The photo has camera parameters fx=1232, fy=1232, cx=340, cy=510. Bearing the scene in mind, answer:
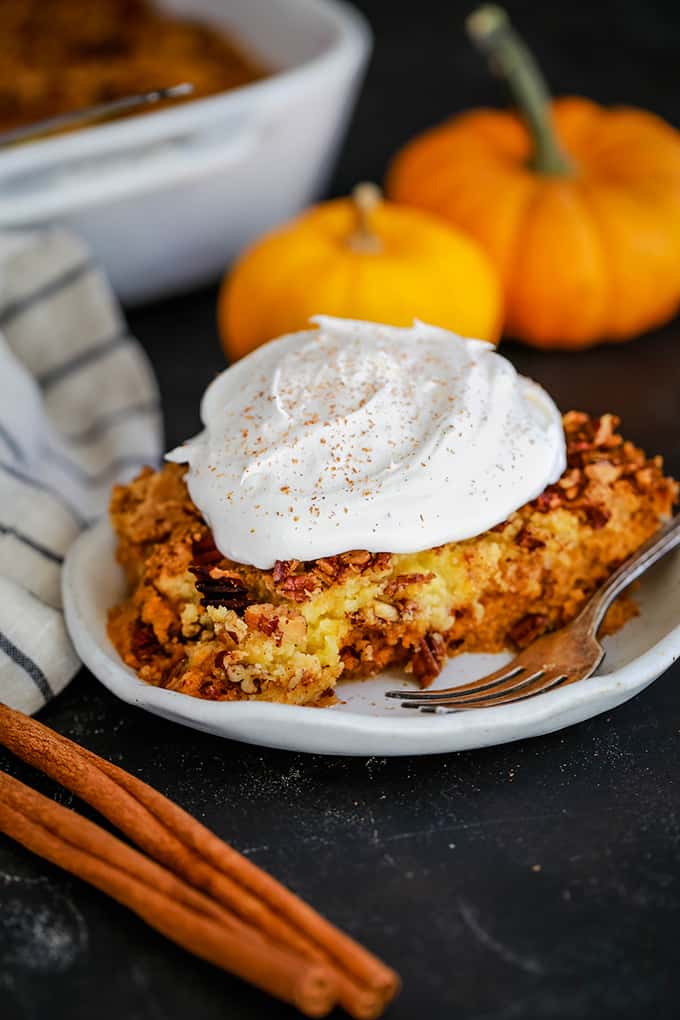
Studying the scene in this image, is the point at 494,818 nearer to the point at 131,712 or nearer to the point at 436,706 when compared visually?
the point at 436,706

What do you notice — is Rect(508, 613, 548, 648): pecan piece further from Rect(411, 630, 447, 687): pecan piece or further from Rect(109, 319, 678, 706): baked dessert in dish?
Rect(411, 630, 447, 687): pecan piece

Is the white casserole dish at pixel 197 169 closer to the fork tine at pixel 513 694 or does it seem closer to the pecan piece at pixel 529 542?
the pecan piece at pixel 529 542

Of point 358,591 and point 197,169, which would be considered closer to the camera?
point 358,591

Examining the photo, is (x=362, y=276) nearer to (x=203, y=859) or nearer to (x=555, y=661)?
(x=555, y=661)

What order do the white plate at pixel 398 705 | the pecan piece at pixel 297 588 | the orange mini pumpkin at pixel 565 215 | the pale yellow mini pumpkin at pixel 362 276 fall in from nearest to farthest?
the white plate at pixel 398 705
the pecan piece at pixel 297 588
the pale yellow mini pumpkin at pixel 362 276
the orange mini pumpkin at pixel 565 215

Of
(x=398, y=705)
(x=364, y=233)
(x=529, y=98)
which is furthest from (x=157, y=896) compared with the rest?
(x=529, y=98)

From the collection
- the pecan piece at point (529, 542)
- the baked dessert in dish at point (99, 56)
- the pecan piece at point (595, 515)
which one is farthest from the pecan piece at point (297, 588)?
the baked dessert in dish at point (99, 56)
